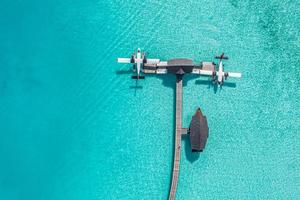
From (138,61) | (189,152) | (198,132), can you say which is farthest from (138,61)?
(189,152)

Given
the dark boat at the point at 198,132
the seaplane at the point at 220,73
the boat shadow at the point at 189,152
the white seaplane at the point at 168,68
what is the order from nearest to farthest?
the dark boat at the point at 198,132, the white seaplane at the point at 168,68, the seaplane at the point at 220,73, the boat shadow at the point at 189,152

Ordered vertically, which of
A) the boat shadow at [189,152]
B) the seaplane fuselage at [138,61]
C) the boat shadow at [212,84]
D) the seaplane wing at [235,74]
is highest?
the seaplane fuselage at [138,61]

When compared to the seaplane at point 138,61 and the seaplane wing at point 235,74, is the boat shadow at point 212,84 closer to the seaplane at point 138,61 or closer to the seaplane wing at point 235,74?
the seaplane wing at point 235,74

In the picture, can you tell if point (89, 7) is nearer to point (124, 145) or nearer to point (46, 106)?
point (46, 106)

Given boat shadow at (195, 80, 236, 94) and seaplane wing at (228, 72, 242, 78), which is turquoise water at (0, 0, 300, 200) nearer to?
boat shadow at (195, 80, 236, 94)

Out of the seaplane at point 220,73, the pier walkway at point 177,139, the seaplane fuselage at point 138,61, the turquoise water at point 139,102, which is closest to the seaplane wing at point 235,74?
the seaplane at point 220,73

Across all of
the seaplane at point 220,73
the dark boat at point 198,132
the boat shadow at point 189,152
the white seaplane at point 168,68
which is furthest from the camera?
the boat shadow at point 189,152
